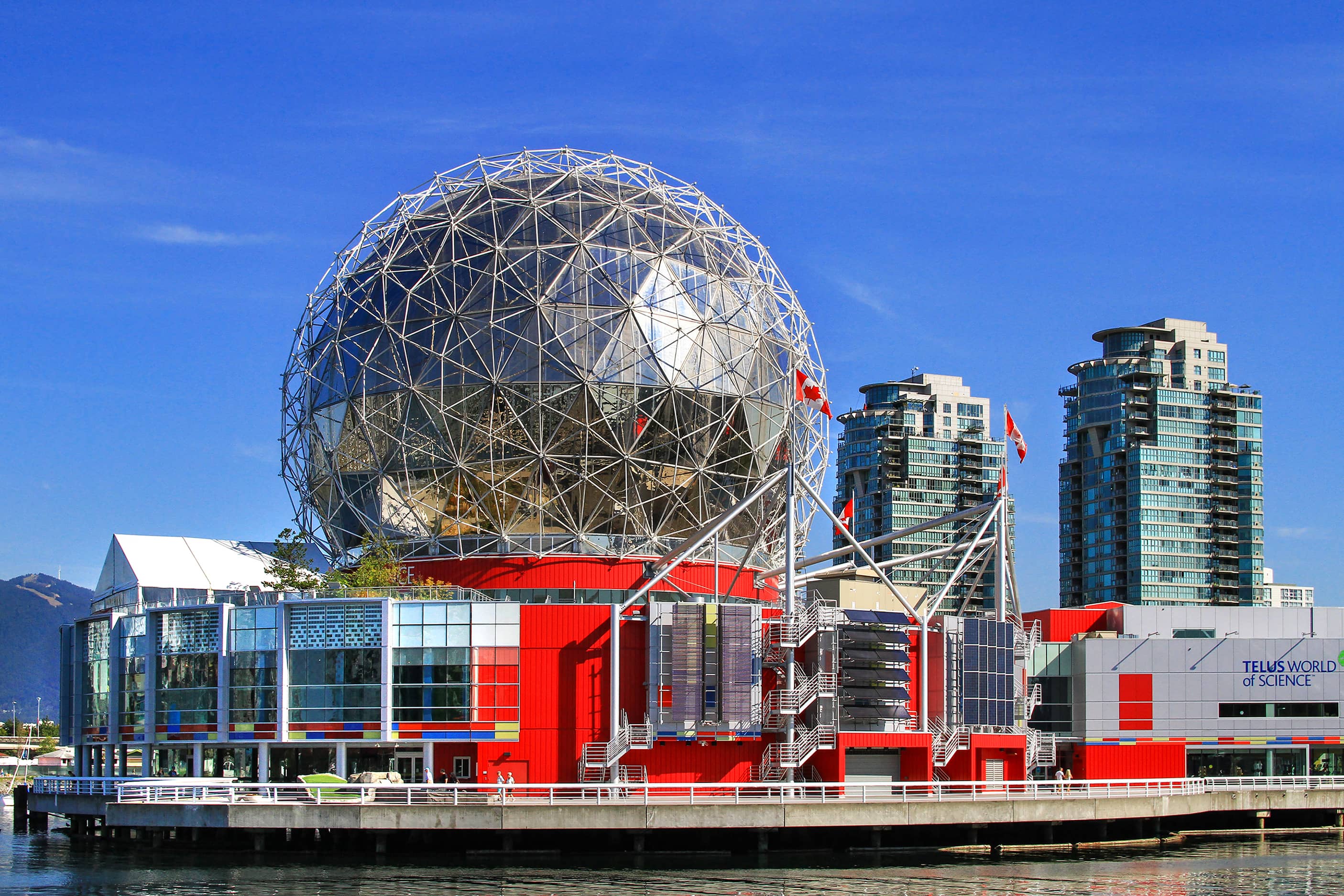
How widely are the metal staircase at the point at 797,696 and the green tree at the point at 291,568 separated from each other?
19.7m

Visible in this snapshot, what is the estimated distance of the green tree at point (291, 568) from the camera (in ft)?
212

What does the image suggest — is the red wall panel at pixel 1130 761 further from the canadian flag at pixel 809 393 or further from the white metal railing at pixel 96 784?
the white metal railing at pixel 96 784

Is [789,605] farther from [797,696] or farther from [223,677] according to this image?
[223,677]

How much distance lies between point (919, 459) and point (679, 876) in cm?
13894

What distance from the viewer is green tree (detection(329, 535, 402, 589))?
58844 mm

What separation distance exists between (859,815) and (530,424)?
20.3 m

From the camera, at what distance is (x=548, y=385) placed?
2361 inches

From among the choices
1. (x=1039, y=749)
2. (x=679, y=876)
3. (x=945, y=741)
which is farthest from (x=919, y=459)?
(x=679, y=876)

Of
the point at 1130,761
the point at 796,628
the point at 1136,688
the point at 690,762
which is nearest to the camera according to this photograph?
the point at 690,762

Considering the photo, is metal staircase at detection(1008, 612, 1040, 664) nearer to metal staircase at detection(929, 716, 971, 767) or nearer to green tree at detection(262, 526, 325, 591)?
metal staircase at detection(929, 716, 971, 767)

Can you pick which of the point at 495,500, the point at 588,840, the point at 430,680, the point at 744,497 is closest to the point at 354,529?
the point at 495,500

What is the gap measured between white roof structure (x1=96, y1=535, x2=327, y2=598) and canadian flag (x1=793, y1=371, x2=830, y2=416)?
22.8m

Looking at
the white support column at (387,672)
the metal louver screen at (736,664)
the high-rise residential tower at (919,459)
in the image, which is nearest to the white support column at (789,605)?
the metal louver screen at (736,664)

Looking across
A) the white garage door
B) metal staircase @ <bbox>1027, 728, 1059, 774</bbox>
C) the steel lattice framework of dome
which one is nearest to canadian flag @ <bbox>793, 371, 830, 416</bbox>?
the steel lattice framework of dome
